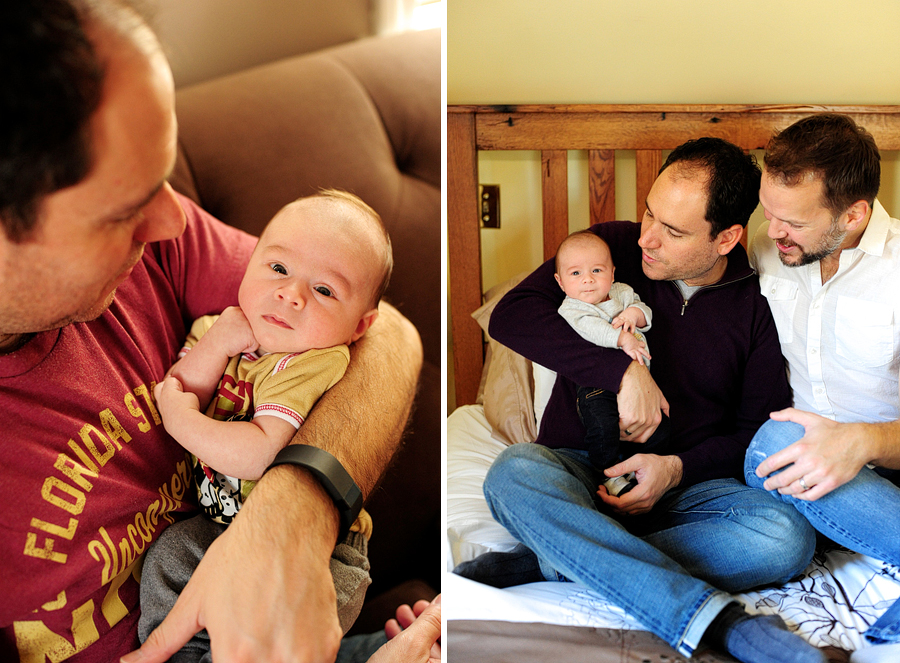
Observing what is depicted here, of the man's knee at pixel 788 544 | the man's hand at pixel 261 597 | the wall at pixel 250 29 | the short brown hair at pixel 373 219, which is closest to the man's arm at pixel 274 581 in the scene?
the man's hand at pixel 261 597

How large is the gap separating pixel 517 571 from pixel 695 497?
0.37 m

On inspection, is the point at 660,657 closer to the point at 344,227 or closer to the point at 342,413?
the point at 342,413

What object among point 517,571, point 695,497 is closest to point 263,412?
point 517,571

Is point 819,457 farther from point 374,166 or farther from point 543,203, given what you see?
point 374,166

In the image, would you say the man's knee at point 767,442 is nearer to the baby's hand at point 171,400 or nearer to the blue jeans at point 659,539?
the blue jeans at point 659,539

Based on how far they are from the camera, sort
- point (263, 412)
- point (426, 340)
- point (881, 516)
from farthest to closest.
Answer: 1. point (881, 516)
2. point (426, 340)
3. point (263, 412)

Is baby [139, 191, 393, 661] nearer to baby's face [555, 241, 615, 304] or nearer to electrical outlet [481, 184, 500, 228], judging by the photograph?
baby's face [555, 241, 615, 304]

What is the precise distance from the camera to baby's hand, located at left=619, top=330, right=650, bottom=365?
1.12 meters

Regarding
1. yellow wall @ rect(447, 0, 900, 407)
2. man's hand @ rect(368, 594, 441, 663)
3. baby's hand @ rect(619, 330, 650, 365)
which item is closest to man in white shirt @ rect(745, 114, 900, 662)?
baby's hand @ rect(619, 330, 650, 365)

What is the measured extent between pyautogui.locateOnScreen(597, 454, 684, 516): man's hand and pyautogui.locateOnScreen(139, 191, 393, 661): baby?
681 mm

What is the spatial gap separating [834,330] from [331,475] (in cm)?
103

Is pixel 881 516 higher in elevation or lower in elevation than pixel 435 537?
lower

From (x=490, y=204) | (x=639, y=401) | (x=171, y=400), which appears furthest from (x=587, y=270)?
(x=171, y=400)

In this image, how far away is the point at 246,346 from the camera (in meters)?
0.56
